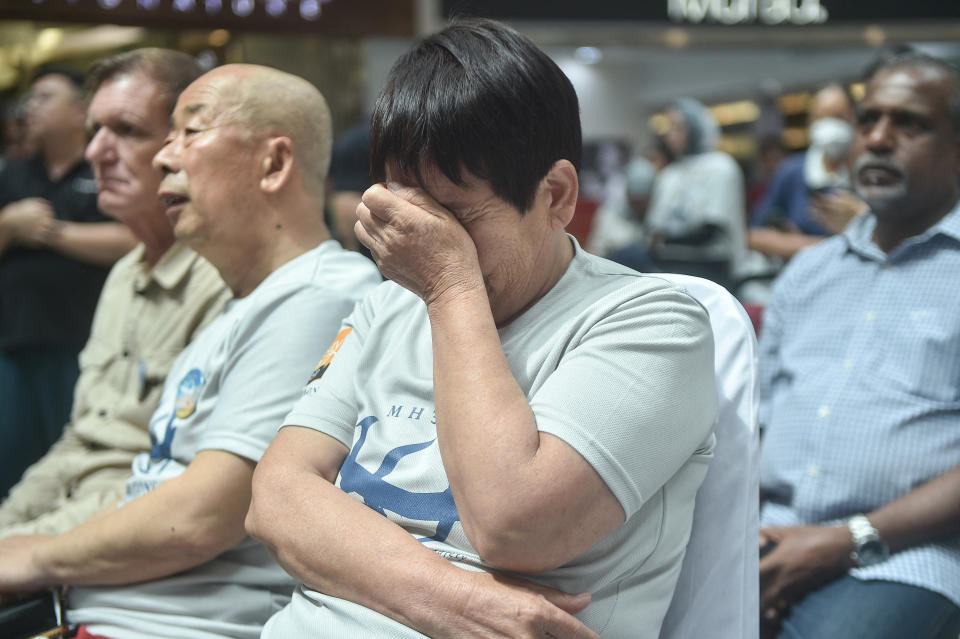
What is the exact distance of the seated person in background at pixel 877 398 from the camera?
1605 millimetres

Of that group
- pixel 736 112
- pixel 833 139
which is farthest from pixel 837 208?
pixel 736 112

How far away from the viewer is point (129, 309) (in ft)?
6.63

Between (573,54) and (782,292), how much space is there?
33.2 feet

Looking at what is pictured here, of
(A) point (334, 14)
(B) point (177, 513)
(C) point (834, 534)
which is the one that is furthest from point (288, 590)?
(A) point (334, 14)

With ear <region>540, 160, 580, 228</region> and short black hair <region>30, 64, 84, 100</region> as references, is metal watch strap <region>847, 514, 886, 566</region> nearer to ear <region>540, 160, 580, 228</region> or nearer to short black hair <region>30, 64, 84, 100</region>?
ear <region>540, 160, 580, 228</region>

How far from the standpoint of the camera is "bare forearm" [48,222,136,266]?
2752mm

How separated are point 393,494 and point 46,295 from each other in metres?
2.19

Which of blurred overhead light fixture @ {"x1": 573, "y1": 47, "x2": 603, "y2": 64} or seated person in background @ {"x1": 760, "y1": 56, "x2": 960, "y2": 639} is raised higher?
seated person in background @ {"x1": 760, "y1": 56, "x2": 960, "y2": 639}

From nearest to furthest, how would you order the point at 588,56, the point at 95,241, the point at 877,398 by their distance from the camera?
the point at 877,398 → the point at 95,241 → the point at 588,56

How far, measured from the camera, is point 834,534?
5.31 ft

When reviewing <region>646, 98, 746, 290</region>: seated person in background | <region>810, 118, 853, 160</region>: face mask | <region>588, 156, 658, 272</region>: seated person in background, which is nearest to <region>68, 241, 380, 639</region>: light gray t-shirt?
<region>646, 98, 746, 290</region>: seated person in background

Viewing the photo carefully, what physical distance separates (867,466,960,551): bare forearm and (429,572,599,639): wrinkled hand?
865 mm

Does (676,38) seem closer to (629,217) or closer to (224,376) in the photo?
(629,217)

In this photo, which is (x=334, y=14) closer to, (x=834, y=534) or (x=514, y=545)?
(x=834, y=534)
